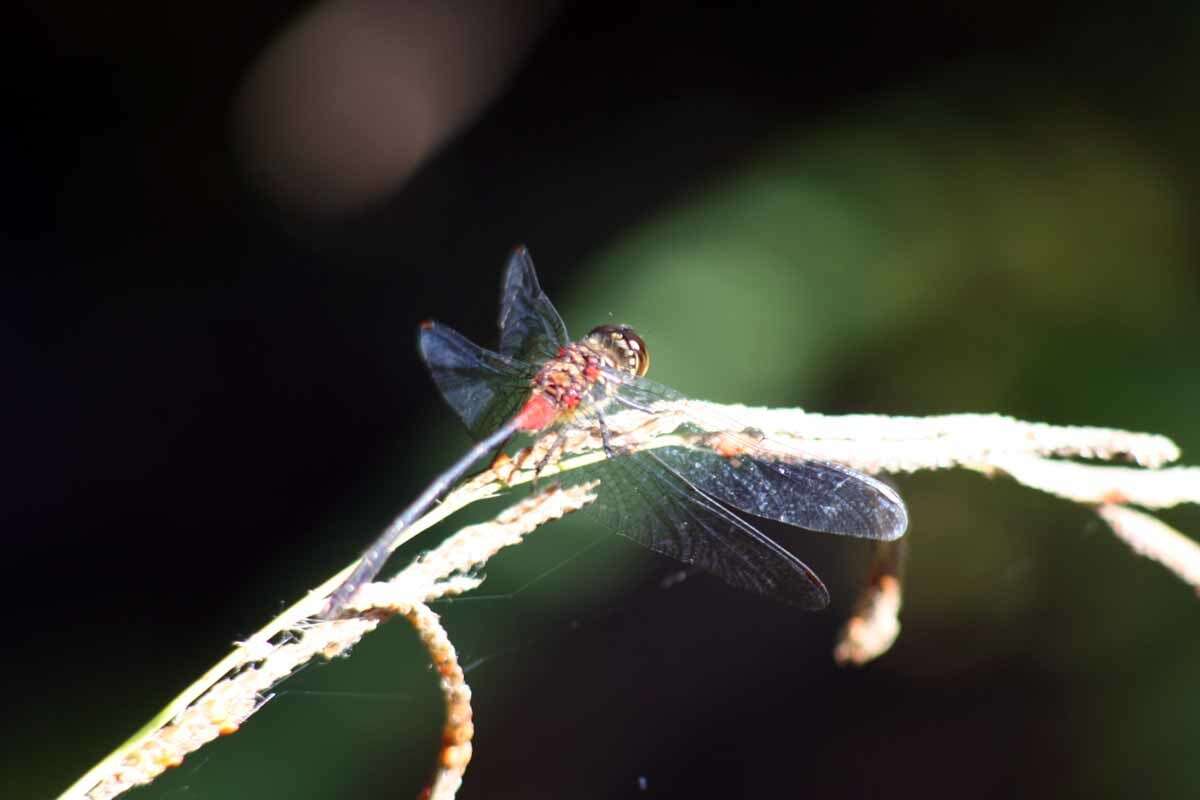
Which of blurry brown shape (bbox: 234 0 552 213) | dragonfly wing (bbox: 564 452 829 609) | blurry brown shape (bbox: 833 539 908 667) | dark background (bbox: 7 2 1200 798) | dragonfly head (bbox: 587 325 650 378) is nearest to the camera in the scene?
blurry brown shape (bbox: 833 539 908 667)

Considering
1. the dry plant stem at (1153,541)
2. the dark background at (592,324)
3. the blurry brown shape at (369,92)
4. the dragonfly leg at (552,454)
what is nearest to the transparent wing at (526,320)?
the dark background at (592,324)

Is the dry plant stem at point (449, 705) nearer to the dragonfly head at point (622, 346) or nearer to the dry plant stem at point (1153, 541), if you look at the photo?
the dry plant stem at point (1153, 541)

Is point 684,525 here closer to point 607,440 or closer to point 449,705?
point 607,440

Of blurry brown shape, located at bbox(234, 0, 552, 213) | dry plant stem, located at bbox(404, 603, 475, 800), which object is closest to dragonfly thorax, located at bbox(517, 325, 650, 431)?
dry plant stem, located at bbox(404, 603, 475, 800)

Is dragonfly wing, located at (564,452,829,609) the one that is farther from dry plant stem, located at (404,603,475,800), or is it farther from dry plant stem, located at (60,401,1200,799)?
dry plant stem, located at (404,603,475,800)

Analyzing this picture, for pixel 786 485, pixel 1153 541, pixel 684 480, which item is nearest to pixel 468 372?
pixel 684 480
